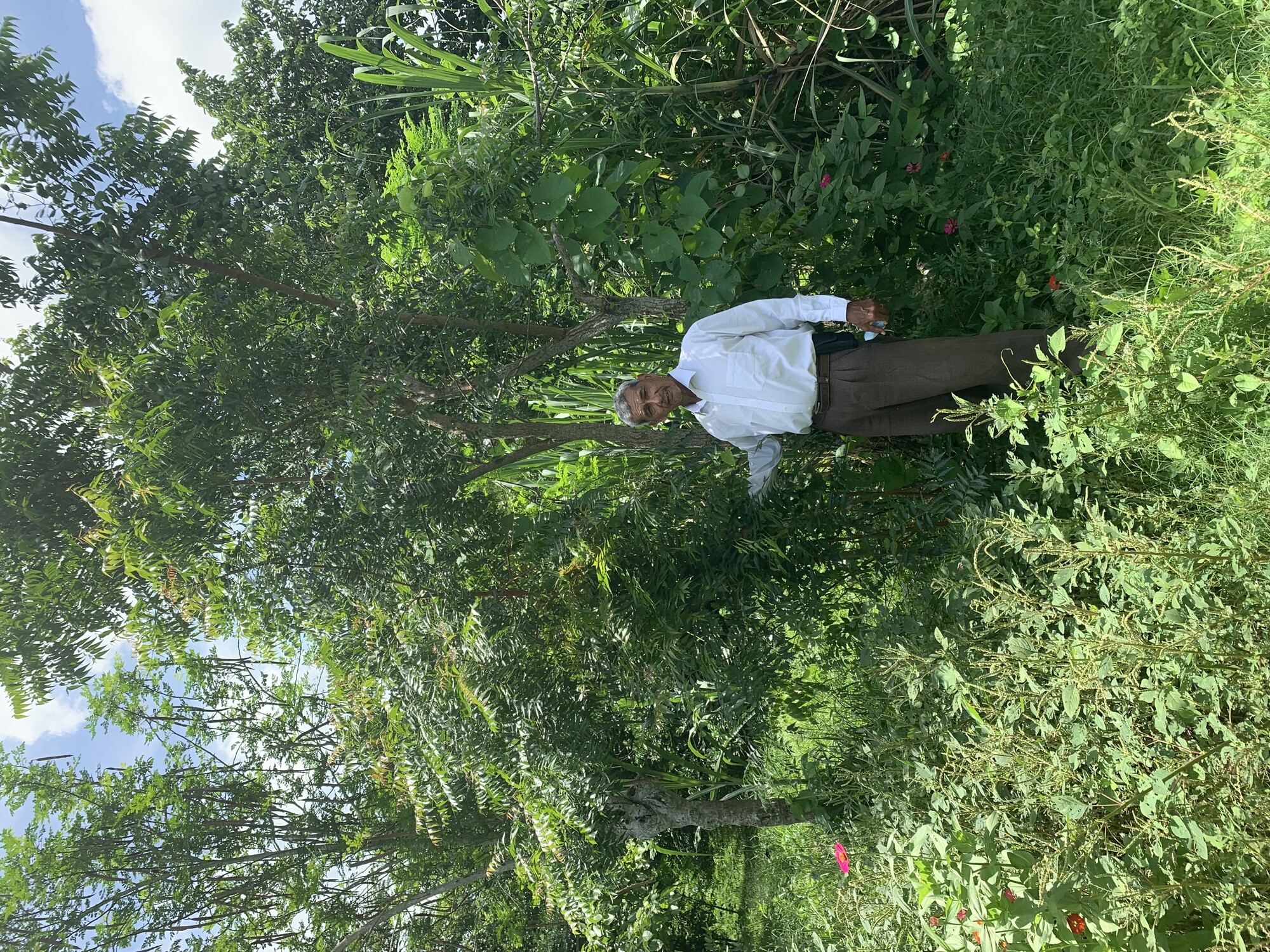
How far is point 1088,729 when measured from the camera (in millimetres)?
1807

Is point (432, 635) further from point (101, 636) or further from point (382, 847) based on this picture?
point (382, 847)

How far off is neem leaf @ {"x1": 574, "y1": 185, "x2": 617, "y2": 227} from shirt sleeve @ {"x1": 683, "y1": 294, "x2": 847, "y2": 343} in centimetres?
47

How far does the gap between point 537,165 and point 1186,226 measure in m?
1.90

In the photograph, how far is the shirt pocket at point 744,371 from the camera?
2312 mm

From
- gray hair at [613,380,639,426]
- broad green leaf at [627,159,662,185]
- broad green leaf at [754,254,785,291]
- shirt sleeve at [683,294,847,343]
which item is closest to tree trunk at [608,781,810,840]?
gray hair at [613,380,639,426]

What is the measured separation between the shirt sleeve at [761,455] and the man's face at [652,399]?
290mm

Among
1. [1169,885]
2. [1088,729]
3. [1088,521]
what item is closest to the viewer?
[1169,885]

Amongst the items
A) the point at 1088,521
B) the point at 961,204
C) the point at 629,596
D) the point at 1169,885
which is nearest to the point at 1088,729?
the point at 1169,885

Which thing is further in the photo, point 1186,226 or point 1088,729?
point 1186,226

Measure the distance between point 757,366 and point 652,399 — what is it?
0.35 m

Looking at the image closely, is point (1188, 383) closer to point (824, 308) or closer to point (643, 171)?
point (824, 308)

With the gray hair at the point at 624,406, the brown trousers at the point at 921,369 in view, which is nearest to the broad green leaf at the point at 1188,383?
the brown trousers at the point at 921,369

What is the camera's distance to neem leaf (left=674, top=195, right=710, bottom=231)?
268cm

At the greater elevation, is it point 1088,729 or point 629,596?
point 629,596
